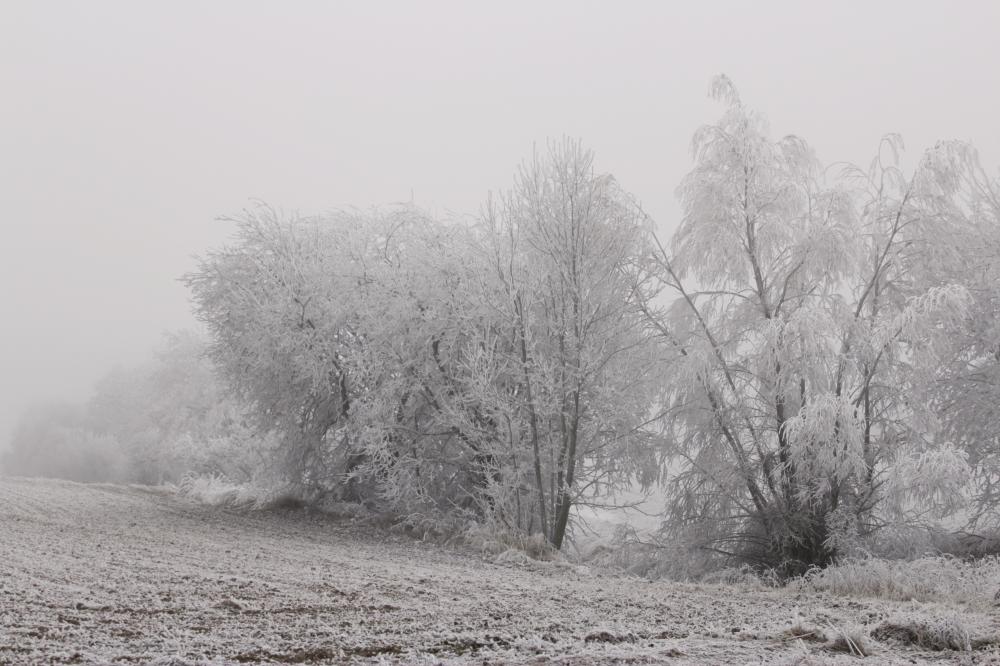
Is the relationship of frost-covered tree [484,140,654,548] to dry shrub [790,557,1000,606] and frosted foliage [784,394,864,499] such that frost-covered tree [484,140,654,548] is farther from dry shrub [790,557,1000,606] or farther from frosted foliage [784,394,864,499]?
dry shrub [790,557,1000,606]

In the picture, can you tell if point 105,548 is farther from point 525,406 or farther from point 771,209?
point 771,209

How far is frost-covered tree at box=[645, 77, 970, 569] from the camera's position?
10.8m

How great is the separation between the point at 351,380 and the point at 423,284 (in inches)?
107

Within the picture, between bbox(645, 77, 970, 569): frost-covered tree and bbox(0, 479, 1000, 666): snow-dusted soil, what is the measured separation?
3955mm

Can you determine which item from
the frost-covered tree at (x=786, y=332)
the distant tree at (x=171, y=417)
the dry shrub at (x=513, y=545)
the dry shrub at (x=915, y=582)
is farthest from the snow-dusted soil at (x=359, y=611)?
the distant tree at (x=171, y=417)

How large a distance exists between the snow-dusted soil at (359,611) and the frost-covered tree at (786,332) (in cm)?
396

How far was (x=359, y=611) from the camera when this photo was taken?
5.07 meters

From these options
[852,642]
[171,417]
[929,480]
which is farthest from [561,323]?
[171,417]

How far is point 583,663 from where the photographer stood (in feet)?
12.1

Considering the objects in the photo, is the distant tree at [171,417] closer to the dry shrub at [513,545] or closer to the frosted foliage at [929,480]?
the dry shrub at [513,545]

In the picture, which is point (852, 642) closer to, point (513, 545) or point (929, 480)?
point (929, 480)

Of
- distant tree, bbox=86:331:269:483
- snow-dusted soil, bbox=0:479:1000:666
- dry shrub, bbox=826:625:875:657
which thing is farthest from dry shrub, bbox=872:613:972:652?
distant tree, bbox=86:331:269:483

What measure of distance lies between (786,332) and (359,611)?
7.35 m

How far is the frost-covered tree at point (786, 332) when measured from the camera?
10.8 m
